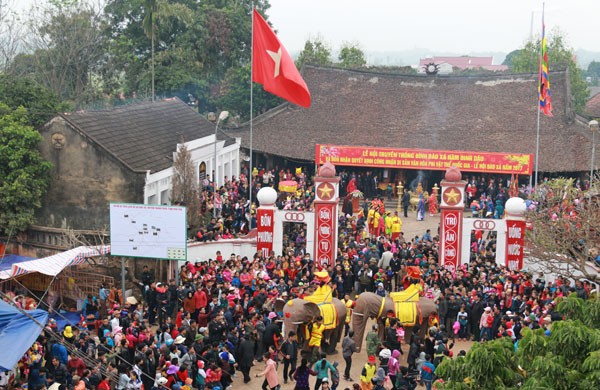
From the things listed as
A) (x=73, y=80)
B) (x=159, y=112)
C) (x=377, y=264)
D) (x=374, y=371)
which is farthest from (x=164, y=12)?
(x=374, y=371)

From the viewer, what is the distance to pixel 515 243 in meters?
24.1

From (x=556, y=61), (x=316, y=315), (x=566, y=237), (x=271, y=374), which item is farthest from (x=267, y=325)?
(x=556, y=61)

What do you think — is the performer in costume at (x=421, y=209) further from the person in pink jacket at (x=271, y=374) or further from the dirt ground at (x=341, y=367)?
the person in pink jacket at (x=271, y=374)

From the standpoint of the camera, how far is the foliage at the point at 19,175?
24.6 metres

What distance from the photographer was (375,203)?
29625 mm

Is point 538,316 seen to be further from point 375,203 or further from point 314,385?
point 375,203

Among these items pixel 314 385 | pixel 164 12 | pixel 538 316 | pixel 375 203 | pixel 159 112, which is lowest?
pixel 314 385

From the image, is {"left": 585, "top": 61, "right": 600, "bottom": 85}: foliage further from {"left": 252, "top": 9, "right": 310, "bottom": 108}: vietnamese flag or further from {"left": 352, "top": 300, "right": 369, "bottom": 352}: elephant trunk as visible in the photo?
{"left": 352, "top": 300, "right": 369, "bottom": 352}: elephant trunk

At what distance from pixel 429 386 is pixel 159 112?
64.4 ft

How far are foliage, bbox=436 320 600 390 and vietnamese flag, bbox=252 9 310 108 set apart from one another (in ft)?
52.2

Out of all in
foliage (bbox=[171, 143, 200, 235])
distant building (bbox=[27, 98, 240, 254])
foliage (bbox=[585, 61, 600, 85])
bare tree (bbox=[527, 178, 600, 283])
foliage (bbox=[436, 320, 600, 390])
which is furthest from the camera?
foliage (bbox=[585, 61, 600, 85])

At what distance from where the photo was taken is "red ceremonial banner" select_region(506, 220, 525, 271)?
2408 centimetres

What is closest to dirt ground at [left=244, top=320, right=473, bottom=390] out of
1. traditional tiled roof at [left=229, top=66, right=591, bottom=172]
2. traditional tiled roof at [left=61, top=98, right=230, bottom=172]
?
traditional tiled roof at [left=61, top=98, right=230, bottom=172]

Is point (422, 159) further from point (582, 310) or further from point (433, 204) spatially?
point (582, 310)
